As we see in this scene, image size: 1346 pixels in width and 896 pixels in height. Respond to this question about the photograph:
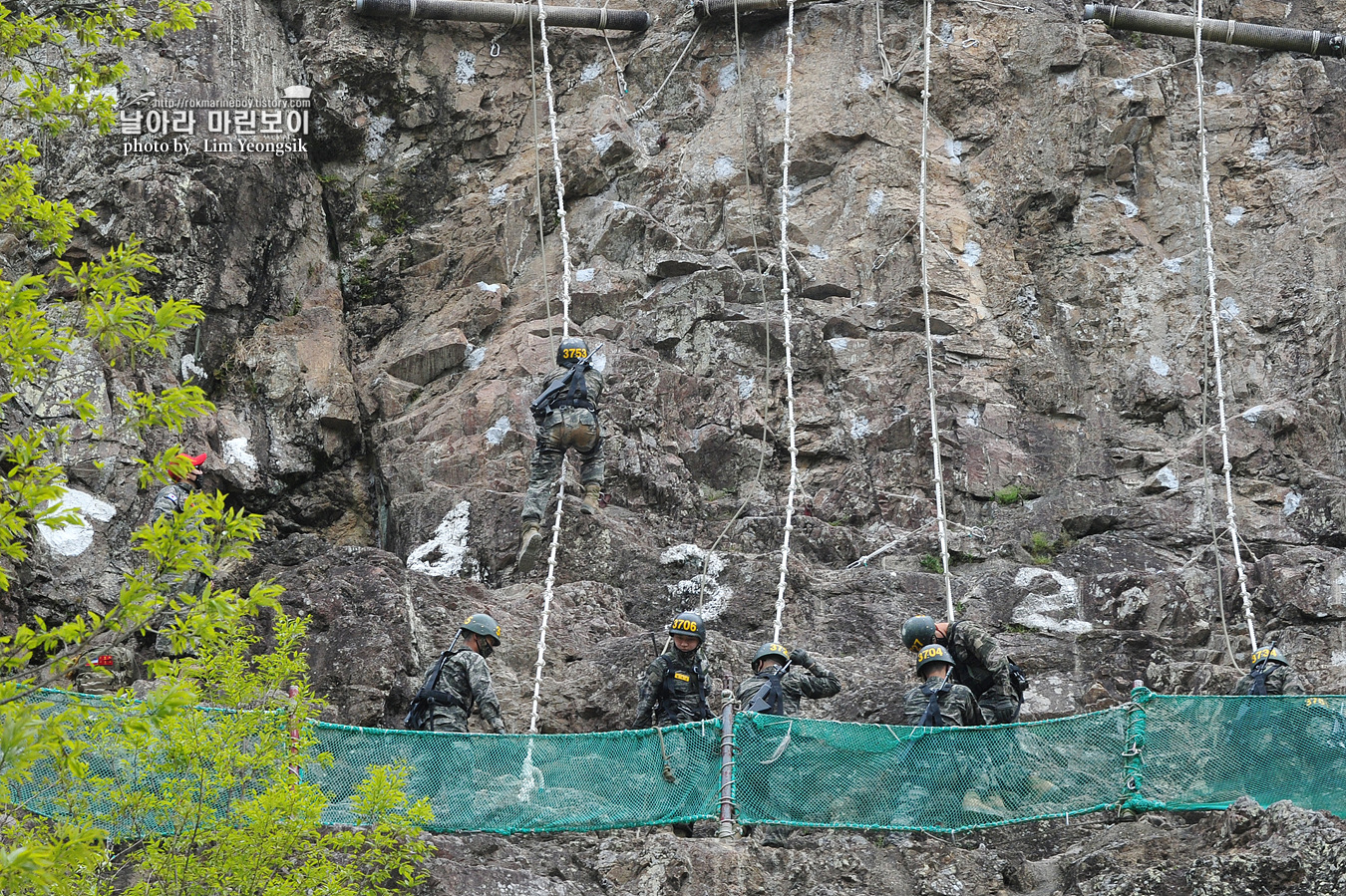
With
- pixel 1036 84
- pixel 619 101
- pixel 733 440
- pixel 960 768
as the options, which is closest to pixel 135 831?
pixel 960 768

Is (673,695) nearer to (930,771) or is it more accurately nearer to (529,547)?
(930,771)

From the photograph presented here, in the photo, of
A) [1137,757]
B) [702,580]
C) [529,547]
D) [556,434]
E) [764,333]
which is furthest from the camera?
[764,333]

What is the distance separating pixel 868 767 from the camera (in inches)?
450

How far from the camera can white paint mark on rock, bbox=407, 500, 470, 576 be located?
671 inches

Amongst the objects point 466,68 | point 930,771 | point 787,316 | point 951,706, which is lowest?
point 930,771

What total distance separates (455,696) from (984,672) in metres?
4.11

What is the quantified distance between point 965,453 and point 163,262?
31.4 feet

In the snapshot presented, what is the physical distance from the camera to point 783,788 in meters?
11.3

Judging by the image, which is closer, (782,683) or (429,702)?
(429,702)

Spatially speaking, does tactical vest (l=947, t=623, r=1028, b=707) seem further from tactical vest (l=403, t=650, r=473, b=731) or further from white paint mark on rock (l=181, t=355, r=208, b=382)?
white paint mark on rock (l=181, t=355, r=208, b=382)

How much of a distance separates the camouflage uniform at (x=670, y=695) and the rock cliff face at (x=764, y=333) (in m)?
0.94

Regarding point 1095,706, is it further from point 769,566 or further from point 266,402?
point 266,402

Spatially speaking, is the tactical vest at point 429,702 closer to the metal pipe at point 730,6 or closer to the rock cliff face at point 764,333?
the rock cliff face at point 764,333

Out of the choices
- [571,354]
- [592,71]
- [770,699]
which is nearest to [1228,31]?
[592,71]
